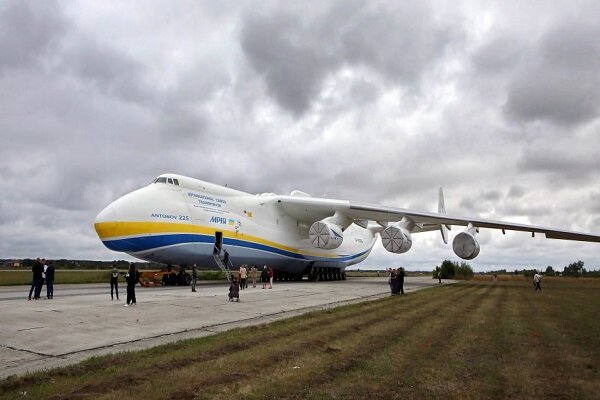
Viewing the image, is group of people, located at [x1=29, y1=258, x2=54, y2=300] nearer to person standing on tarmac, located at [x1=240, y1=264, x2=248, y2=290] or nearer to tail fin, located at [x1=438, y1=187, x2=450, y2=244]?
person standing on tarmac, located at [x1=240, y1=264, x2=248, y2=290]

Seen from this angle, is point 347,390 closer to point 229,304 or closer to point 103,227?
point 229,304

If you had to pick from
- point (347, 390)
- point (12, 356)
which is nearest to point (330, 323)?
point (347, 390)

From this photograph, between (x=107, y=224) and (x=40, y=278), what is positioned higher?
(x=107, y=224)

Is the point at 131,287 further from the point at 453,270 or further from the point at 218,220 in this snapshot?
the point at 453,270

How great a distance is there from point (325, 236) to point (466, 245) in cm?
752

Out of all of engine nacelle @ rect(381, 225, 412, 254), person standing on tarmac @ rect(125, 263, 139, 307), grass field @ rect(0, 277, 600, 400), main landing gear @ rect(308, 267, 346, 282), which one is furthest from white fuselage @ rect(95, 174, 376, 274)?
grass field @ rect(0, 277, 600, 400)

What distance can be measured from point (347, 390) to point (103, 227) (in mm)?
16338

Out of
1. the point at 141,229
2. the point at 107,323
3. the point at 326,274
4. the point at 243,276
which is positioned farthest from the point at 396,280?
the point at 326,274

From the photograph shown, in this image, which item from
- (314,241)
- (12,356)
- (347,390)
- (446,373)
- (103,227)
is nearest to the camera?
(347,390)

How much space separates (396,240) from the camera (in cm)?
2470

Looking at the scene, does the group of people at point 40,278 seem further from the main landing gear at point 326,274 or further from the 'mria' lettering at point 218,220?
the main landing gear at point 326,274

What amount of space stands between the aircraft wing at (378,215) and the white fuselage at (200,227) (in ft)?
3.04

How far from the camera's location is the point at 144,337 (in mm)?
7980

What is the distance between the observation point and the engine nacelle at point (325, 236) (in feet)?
81.8
